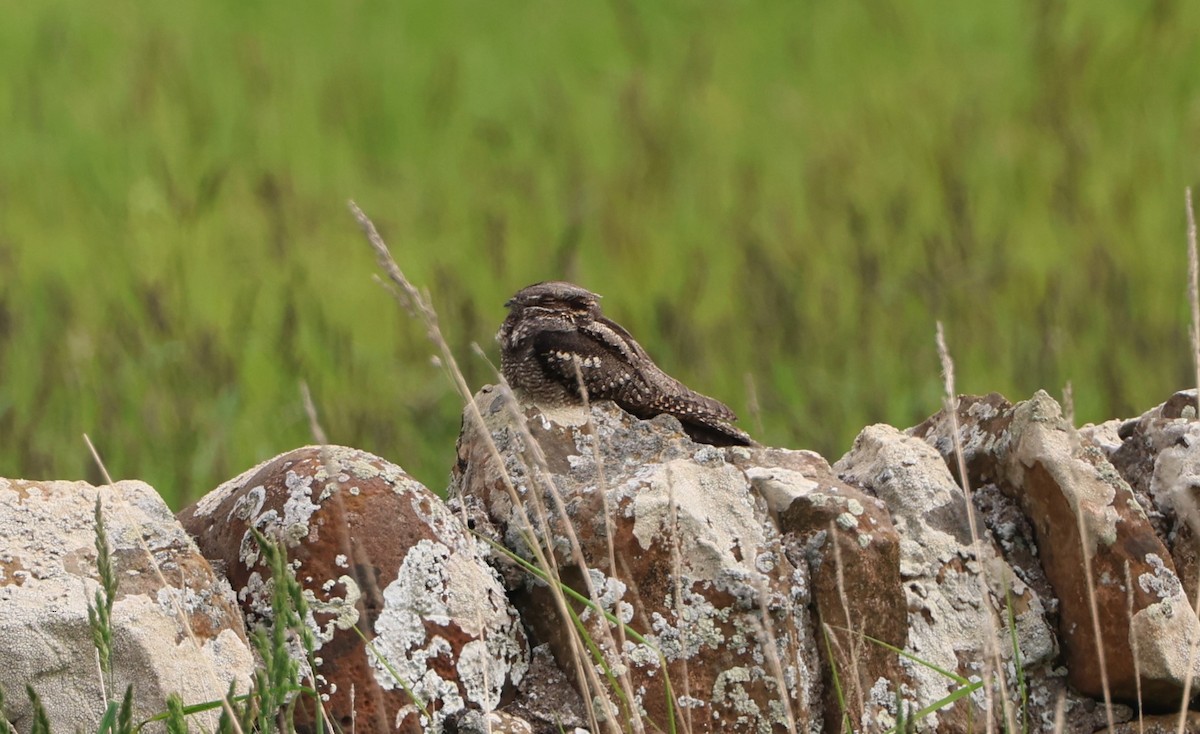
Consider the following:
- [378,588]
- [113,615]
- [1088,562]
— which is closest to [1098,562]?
[1088,562]

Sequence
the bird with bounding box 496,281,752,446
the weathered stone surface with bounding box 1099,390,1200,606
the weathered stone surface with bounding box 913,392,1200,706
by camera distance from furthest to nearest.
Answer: the bird with bounding box 496,281,752,446 < the weathered stone surface with bounding box 1099,390,1200,606 < the weathered stone surface with bounding box 913,392,1200,706

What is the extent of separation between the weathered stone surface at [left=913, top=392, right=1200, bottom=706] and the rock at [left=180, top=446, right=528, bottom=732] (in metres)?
1.06

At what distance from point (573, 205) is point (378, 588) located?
17.6 feet

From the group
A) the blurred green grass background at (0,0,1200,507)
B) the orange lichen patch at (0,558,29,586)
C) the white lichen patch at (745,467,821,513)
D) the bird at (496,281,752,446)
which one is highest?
the blurred green grass background at (0,0,1200,507)

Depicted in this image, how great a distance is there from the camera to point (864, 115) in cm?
955

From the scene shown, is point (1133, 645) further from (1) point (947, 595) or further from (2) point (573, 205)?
(2) point (573, 205)

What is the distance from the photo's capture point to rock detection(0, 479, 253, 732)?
2758 millimetres

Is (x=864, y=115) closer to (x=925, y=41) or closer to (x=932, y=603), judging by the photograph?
(x=925, y=41)

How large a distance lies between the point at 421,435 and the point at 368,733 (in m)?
3.69

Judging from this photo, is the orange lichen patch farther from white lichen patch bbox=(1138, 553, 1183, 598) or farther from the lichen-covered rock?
white lichen patch bbox=(1138, 553, 1183, 598)

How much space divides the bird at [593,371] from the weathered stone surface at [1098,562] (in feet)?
2.06

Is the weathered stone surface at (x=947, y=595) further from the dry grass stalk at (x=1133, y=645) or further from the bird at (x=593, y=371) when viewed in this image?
the bird at (x=593, y=371)

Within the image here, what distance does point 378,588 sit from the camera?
295 cm

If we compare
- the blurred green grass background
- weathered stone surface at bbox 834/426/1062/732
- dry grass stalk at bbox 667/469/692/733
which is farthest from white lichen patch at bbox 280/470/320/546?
the blurred green grass background
